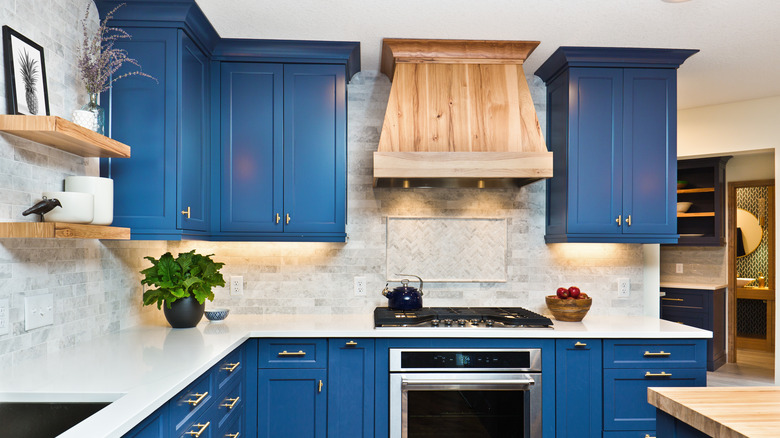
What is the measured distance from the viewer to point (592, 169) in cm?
300

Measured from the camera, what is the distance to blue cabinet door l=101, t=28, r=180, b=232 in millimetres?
2371

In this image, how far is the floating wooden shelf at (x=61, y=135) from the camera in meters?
1.69

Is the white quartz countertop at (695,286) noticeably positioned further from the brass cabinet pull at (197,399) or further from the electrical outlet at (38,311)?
the electrical outlet at (38,311)

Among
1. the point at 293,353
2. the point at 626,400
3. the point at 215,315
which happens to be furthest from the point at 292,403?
the point at 626,400

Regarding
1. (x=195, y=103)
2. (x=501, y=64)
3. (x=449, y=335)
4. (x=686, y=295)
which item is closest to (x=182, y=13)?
(x=195, y=103)

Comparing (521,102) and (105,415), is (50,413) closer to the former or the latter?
(105,415)


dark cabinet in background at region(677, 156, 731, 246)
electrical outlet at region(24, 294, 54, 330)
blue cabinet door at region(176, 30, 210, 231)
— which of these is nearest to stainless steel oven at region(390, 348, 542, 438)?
blue cabinet door at region(176, 30, 210, 231)

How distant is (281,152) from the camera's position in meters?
2.91

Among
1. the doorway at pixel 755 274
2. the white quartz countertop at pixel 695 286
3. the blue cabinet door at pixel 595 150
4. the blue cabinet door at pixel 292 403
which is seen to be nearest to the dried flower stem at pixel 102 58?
the blue cabinet door at pixel 292 403

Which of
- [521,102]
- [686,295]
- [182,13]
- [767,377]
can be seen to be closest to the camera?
[182,13]

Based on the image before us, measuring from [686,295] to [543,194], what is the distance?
299 cm

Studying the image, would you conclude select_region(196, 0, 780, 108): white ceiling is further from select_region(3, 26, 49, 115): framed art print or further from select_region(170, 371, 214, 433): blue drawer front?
select_region(170, 371, 214, 433): blue drawer front

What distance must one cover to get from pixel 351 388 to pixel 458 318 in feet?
2.30

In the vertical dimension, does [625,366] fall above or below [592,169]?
below
